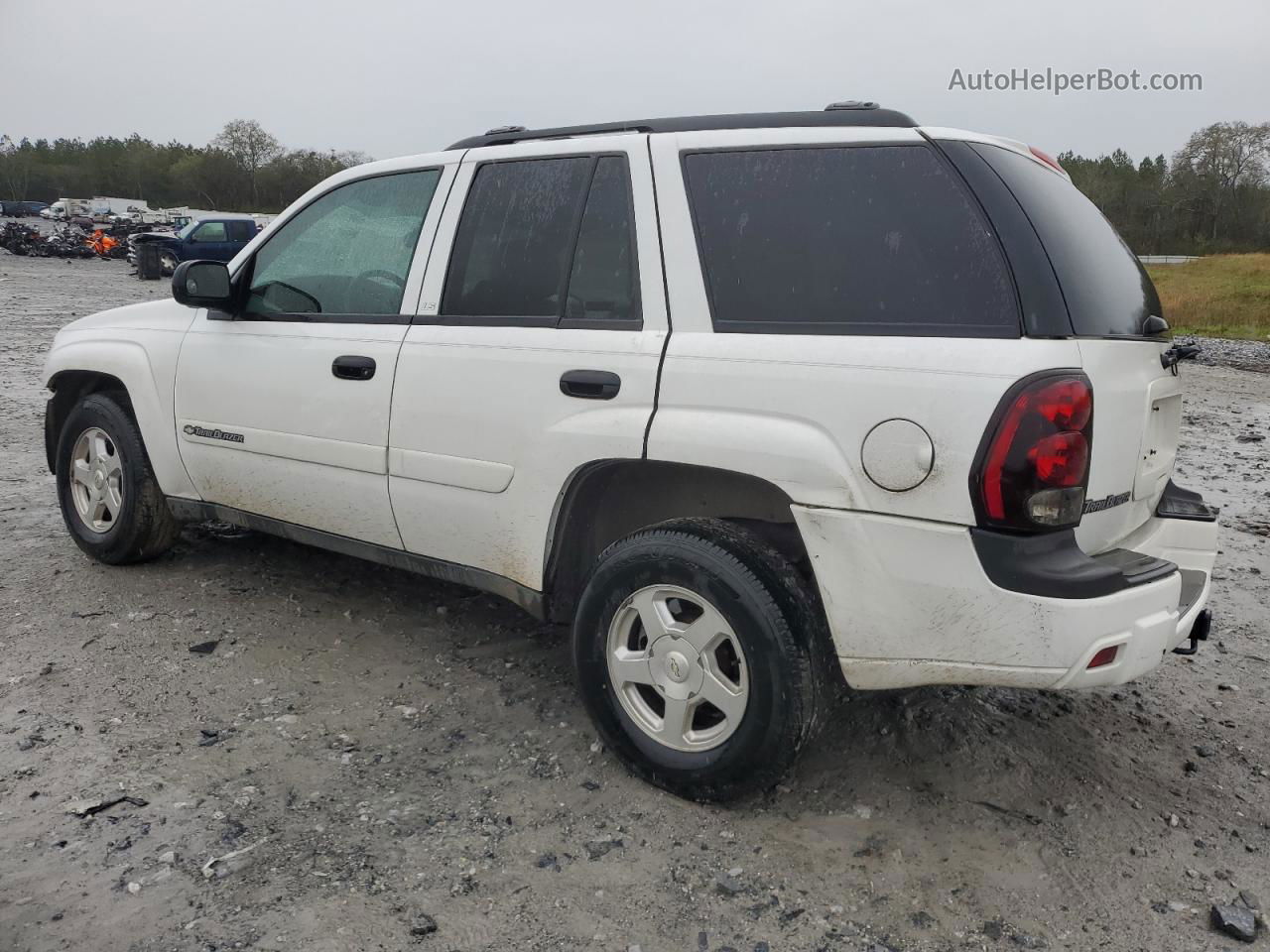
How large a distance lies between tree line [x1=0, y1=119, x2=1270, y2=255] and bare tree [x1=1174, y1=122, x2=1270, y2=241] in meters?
0.06

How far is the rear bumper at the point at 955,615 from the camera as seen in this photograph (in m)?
2.40

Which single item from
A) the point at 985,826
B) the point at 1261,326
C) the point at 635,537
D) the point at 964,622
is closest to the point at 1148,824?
the point at 985,826

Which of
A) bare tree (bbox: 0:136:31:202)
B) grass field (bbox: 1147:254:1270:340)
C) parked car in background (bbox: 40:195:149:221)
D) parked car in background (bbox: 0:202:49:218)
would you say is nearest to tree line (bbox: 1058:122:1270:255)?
grass field (bbox: 1147:254:1270:340)

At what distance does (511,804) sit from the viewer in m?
2.92

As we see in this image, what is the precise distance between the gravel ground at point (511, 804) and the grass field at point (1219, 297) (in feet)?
58.2

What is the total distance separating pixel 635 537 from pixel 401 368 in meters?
1.10

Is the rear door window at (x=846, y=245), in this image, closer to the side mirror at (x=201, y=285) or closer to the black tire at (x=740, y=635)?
the black tire at (x=740, y=635)

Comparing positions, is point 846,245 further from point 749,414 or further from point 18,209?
point 18,209

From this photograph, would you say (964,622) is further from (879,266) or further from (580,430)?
(580,430)

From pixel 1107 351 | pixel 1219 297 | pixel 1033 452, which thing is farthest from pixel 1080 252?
pixel 1219 297

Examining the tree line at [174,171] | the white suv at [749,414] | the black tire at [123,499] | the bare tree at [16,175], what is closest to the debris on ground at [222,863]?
the white suv at [749,414]

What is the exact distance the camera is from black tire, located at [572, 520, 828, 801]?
8.74 ft

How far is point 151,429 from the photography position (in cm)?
443

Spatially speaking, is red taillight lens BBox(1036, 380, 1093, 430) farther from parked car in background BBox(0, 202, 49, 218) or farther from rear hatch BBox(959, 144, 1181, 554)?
parked car in background BBox(0, 202, 49, 218)
